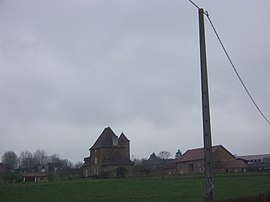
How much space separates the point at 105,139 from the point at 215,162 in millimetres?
29955

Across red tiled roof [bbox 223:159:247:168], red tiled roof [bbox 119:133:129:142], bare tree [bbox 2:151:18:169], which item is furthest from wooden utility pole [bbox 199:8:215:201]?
bare tree [bbox 2:151:18:169]

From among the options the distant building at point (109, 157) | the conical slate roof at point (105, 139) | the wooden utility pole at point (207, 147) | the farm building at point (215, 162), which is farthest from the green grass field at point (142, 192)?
the conical slate roof at point (105, 139)

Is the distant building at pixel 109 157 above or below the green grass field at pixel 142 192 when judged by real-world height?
above

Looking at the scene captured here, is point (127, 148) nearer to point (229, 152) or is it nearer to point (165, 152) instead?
point (229, 152)

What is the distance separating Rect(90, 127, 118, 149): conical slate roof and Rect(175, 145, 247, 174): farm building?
19.6 meters

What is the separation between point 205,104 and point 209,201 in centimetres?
280

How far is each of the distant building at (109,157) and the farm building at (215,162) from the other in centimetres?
1534

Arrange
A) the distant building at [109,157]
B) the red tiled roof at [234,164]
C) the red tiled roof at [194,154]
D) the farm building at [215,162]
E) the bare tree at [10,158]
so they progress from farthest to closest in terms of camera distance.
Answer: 1. the bare tree at [10,158]
2. the red tiled roof at [194,154]
3. the distant building at [109,157]
4. the red tiled roof at [234,164]
5. the farm building at [215,162]

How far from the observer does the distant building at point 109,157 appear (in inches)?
4060

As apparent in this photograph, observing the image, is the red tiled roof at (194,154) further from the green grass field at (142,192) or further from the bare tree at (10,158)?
the bare tree at (10,158)

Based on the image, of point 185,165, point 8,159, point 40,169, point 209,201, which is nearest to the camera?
point 209,201

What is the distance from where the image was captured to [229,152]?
10531 centimetres

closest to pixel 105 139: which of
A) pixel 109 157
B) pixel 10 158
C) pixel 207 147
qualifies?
pixel 109 157

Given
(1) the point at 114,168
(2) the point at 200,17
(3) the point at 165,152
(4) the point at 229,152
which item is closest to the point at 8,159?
(3) the point at 165,152
